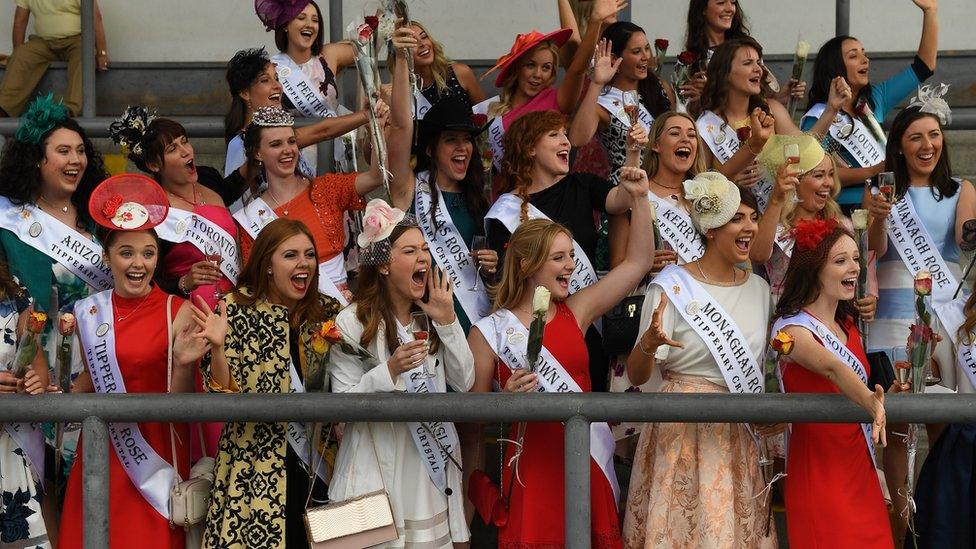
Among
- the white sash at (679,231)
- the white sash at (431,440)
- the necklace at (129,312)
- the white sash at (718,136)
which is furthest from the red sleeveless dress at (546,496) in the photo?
the white sash at (718,136)

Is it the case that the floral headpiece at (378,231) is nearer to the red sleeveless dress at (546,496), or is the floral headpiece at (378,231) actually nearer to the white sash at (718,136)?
the red sleeveless dress at (546,496)

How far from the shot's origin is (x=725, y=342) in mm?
6012

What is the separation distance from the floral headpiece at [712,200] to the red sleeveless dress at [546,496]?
0.64 meters

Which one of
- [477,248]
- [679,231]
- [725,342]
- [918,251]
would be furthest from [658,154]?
[725,342]

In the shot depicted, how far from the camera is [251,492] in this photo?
5824 mm

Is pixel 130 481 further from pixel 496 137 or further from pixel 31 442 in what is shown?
pixel 496 137

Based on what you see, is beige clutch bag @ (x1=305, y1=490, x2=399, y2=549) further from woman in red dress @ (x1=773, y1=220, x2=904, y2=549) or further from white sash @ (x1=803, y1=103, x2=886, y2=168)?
white sash @ (x1=803, y1=103, x2=886, y2=168)

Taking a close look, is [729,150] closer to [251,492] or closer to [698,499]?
[698,499]

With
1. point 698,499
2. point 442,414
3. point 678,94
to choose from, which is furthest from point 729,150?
point 442,414

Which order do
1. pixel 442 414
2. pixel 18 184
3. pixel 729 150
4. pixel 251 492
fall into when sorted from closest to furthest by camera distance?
pixel 442 414, pixel 251 492, pixel 18 184, pixel 729 150

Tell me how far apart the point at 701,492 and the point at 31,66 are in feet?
16.6

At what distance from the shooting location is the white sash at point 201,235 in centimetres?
675

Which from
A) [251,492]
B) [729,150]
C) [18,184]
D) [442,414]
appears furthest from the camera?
[729,150]

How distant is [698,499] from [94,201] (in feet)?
7.34
